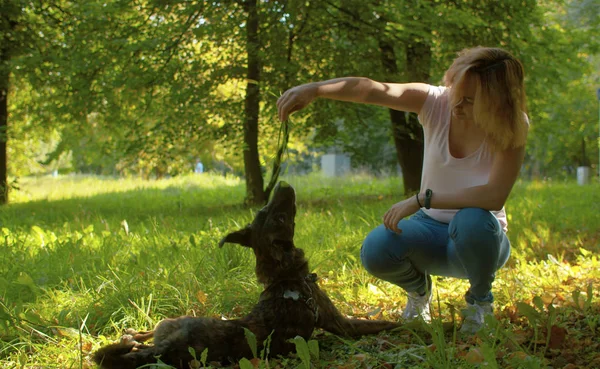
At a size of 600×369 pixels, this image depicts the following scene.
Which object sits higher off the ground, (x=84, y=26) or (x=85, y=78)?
(x=84, y=26)

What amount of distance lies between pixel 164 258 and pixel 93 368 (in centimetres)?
202

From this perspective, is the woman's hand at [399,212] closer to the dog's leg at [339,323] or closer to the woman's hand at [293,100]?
the dog's leg at [339,323]

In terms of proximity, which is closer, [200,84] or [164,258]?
[164,258]

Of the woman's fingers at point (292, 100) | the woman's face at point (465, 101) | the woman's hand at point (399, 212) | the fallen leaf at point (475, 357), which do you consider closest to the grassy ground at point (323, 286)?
the fallen leaf at point (475, 357)

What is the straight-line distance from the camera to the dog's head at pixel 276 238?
271 cm

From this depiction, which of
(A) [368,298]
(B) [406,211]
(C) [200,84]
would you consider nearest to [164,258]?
(A) [368,298]

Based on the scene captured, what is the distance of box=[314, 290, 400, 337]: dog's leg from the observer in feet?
9.55

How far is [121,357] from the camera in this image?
2.52 metres

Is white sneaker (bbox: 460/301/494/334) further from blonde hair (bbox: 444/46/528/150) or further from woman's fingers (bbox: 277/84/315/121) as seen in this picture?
woman's fingers (bbox: 277/84/315/121)

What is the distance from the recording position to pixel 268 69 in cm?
1045

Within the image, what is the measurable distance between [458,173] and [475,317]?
777mm

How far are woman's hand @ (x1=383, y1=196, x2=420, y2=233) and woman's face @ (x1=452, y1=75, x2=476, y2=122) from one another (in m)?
0.53

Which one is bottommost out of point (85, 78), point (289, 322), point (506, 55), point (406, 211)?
point (289, 322)

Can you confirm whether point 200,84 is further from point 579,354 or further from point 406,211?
point 579,354
